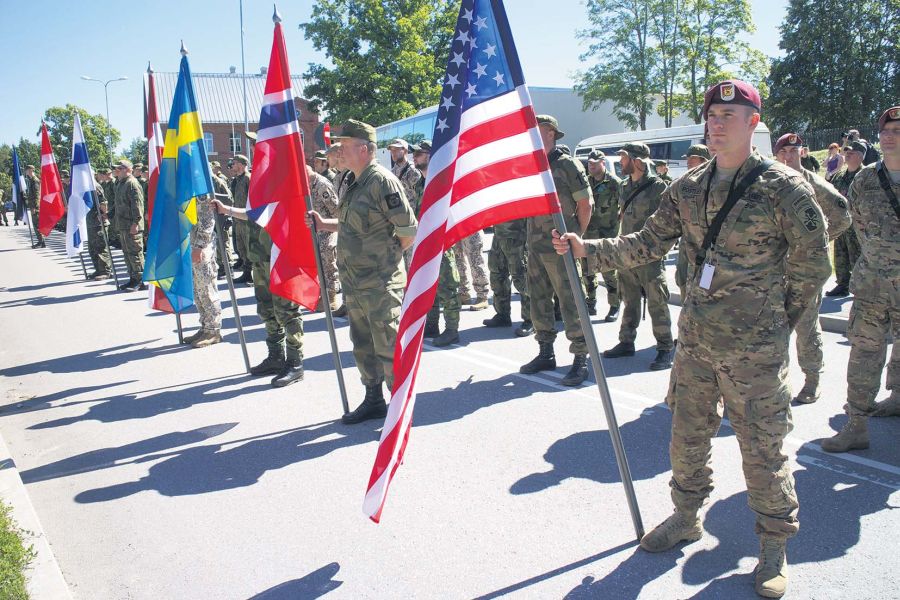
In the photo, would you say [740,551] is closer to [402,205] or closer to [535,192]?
[535,192]

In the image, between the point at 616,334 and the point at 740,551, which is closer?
the point at 740,551

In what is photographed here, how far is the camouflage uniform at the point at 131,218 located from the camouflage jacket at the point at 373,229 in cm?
901

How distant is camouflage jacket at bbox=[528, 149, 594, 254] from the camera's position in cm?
634

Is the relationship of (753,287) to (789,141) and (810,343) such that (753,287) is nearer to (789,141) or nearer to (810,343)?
(810,343)

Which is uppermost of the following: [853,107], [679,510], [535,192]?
[853,107]

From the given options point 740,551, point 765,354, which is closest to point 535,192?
point 765,354

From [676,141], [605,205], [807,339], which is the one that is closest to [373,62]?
[676,141]

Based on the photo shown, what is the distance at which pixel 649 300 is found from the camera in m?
6.87

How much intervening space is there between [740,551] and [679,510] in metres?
0.34

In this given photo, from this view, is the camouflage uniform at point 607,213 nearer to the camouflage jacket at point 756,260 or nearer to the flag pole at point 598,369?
the flag pole at point 598,369

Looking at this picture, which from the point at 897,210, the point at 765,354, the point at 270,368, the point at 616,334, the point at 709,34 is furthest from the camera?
the point at 709,34

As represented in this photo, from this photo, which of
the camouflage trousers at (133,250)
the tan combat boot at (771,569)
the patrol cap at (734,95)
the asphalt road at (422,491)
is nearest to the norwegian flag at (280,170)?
the asphalt road at (422,491)

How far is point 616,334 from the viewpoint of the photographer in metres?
8.17

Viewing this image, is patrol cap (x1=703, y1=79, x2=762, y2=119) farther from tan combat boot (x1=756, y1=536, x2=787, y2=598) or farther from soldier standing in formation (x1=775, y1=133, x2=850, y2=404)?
soldier standing in formation (x1=775, y1=133, x2=850, y2=404)
